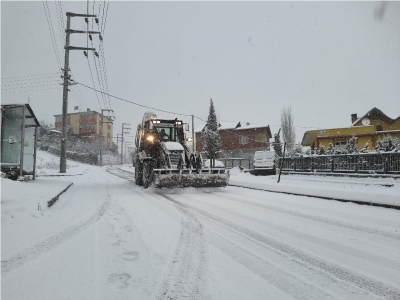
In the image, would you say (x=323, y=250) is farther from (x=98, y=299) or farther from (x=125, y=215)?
(x=125, y=215)

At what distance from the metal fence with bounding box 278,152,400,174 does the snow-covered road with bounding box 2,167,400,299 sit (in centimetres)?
896

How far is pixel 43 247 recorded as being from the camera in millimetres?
3512

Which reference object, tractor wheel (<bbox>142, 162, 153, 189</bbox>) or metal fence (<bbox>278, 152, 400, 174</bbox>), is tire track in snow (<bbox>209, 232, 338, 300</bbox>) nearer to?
tractor wheel (<bbox>142, 162, 153, 189</bbox>)

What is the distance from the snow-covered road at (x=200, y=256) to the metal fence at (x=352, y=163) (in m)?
8.96

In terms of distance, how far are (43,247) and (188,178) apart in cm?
691

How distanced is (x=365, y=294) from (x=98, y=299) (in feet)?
7.46

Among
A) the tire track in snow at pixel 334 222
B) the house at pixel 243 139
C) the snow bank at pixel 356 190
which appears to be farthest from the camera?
the house at pixel 243 139

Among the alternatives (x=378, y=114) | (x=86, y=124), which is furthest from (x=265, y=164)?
(x=86, y=124)

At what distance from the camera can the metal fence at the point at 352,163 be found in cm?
1317

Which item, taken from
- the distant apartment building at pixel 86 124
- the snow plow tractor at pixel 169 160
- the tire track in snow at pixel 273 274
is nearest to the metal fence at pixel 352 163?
the snow plow tractor at pixel 169 160

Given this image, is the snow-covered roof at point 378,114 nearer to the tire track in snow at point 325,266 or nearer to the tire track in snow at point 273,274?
the tire track in snow at point 325,266

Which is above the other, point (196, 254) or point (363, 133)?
point (363, 133)

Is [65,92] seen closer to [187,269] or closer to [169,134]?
[169,134]

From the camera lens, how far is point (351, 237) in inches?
163
